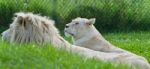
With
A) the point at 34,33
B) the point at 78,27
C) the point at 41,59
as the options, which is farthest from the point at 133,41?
the point at 41,59

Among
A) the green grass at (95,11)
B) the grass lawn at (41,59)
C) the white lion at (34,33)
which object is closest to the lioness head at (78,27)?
the green grass at (95,11)

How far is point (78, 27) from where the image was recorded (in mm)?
11391

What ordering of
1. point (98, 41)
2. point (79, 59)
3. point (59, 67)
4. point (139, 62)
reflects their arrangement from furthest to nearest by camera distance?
point (98, 41) < point (139, 62) < point (79, 59) < point (59, 67)

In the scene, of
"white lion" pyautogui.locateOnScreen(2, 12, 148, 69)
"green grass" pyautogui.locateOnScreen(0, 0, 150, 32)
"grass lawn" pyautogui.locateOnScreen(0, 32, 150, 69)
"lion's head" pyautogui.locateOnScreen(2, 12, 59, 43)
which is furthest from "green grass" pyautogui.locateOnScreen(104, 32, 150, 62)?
"grass lawn" pyautogui.locateOnScreen(0, 32, 150, 69)

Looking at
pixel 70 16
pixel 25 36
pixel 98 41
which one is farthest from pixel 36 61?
pixel 70 16

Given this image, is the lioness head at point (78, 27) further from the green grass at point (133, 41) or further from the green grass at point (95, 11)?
the green grass at point (95, 11)

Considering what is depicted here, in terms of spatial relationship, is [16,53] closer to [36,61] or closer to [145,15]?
[36,61]

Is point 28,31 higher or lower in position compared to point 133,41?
lower

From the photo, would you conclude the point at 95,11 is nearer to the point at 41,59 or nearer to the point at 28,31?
the point at 28,31

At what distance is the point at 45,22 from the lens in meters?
7.17

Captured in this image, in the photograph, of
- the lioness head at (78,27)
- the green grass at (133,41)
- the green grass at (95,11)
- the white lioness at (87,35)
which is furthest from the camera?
the green grass at (95,11)

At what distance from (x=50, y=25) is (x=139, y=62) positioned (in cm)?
180

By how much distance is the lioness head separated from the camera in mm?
11225

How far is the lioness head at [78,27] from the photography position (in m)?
11.2
